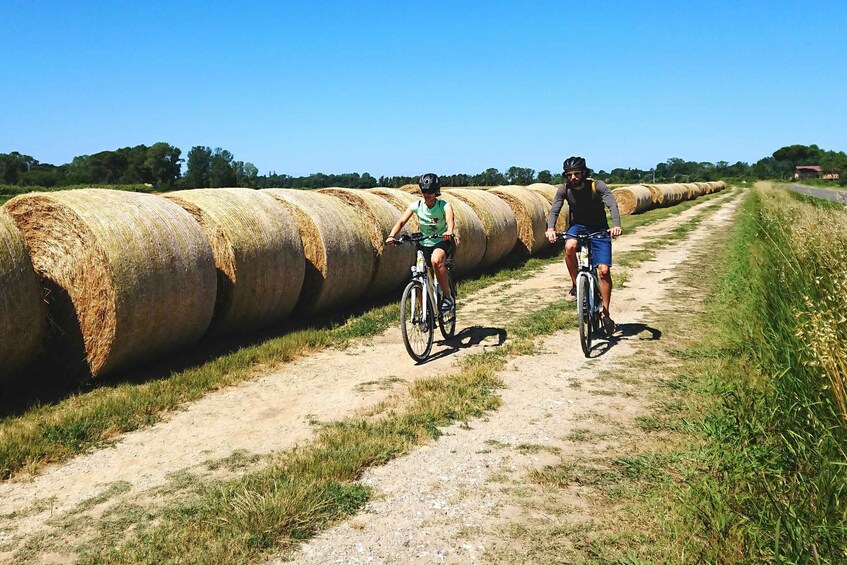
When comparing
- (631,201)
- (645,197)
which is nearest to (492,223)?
(631,201)

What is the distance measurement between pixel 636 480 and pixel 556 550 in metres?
1.10

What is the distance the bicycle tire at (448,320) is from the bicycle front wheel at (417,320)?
1.52ft

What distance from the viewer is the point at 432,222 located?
28.3ft

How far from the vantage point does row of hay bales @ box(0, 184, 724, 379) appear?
7.11 metres

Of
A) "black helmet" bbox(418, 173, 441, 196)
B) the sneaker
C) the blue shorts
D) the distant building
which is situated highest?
the distant building

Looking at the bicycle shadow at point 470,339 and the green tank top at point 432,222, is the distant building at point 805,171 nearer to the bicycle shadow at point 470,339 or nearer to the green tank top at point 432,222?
the bicycle shadow at point 470,339

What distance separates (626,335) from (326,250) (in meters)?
4.81

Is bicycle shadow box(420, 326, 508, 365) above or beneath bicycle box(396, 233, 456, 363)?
beneath

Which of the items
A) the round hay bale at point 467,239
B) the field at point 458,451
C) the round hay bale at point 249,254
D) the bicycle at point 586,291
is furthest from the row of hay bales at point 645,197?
the field at point 458,451

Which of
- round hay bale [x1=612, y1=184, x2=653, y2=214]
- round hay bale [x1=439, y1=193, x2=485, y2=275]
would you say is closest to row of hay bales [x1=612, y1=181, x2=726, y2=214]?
round hay bale [x1=612, y1=184, x2=653, y2=214]

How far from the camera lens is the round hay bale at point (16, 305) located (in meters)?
6.51

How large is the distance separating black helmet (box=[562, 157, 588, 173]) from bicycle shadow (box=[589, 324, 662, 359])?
7.73 feet

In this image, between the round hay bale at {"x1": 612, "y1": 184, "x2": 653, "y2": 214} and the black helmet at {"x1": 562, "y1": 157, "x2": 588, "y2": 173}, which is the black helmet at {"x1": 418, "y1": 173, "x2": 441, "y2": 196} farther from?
the round hay bale at {"x1": 612, "y1": 184, "x2": 653, "y2": 214}

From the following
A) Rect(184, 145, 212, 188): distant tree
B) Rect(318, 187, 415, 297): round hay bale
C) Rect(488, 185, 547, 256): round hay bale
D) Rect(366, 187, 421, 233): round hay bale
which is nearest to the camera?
Rect(318, 187, 415, 297): round hay bale
